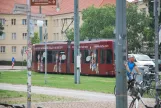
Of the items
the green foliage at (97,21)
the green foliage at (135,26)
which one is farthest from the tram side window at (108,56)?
the green foliage at (97,21)

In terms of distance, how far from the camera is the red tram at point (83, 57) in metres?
41.3

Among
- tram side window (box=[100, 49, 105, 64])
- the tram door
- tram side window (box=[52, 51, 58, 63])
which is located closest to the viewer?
tram side window (box=[100, 49, 105, 64])

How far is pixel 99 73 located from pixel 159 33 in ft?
86.0

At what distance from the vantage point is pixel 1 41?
11100 centimetres

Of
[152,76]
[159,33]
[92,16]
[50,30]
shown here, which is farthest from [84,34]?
[159,33]

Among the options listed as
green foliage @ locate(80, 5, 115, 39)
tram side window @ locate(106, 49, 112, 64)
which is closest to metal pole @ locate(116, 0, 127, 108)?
tram side window @ locate(106, 49, 112, 64)

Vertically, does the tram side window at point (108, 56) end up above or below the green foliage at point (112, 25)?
below

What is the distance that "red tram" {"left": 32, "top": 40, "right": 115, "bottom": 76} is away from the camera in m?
41.3

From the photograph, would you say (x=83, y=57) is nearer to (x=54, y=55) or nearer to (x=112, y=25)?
(x=54, y=55)

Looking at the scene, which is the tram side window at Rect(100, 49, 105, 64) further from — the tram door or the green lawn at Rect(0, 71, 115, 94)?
the tram door

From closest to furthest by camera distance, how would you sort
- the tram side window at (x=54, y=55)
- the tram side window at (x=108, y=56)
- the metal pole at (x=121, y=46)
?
the metal pole at (x=121, y=46), the tram side window at (x=108, y=56), the tram side window at (x=54, y=55)

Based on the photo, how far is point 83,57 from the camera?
4434 centimetres

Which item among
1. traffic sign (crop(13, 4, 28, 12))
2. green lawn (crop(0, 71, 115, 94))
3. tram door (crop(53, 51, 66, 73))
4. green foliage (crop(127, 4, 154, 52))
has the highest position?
green foliage (crop(127, 4, 154, 52))

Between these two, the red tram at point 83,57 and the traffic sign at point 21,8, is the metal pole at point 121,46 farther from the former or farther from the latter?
the red tram at point 83,57
